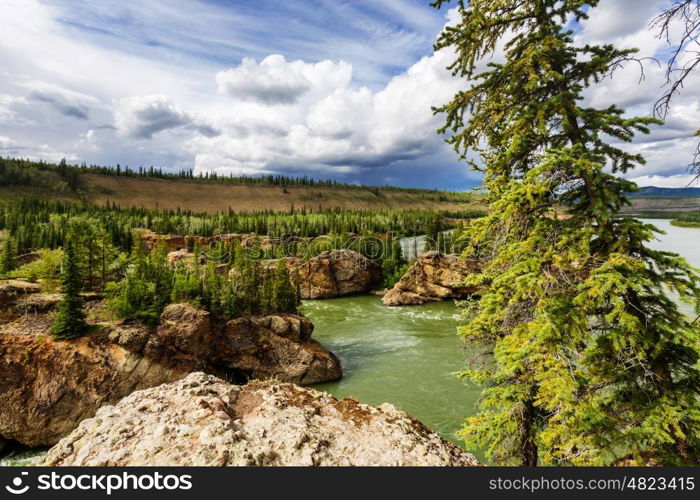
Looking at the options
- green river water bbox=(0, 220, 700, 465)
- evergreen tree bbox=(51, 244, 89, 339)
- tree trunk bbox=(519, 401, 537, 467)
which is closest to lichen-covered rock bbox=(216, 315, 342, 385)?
green river water bbox=(0, 220, 700, 465)

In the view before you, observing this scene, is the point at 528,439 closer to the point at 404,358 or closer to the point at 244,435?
the point at 244,435

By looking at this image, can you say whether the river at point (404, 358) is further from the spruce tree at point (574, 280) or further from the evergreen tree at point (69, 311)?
the evergreen tree at point (69, 311)

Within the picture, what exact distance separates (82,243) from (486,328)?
3471 cm

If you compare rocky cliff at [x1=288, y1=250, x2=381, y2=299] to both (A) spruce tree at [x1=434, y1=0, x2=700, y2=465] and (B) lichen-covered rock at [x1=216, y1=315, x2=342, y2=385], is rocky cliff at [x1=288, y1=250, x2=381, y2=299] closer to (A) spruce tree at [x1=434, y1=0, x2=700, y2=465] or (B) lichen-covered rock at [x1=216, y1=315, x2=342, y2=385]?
(B) lichen-covered rock at [x1=216, y1=315, x2=342, y2=385]

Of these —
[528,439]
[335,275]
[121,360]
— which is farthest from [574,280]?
[335,275]

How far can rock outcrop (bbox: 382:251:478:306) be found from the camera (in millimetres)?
54656

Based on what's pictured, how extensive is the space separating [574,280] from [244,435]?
6346 mm

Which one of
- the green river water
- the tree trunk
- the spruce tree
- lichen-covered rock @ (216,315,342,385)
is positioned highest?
the spruce tree

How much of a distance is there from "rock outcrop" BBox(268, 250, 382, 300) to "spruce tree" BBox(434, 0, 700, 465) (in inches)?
2136

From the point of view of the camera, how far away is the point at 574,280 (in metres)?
6.53

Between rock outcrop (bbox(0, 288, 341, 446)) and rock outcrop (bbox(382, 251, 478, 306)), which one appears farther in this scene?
rock outcrop (bbox(382, 251, 478, 306))

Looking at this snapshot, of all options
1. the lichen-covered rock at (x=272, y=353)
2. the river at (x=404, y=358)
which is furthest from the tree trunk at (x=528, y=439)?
the lichen-covered rock at (x=272, y=353)

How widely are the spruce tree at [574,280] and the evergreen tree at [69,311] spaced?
21.9 m
